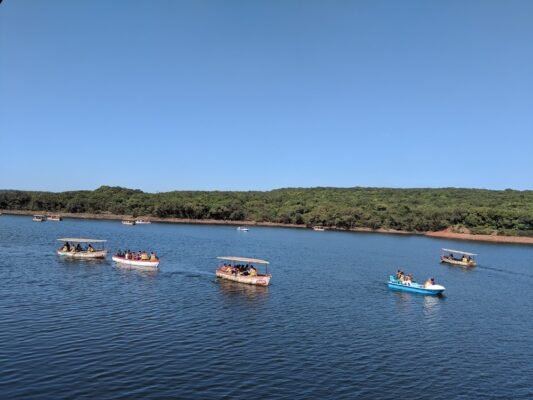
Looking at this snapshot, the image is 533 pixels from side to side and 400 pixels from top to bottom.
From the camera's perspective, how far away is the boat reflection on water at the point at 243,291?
56.6 metres

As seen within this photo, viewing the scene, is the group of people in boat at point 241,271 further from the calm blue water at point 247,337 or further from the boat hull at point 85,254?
the boat hull at point 85,254

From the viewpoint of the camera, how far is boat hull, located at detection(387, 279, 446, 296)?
65688 mm

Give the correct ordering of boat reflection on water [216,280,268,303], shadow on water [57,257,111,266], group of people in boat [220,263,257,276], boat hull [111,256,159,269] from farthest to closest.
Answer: shadow on water [57,257,111,266]
boat hull [111,256,159,269]
group of people in boat [220,263,257,276]
boat reflection on water [216,280,268,303]

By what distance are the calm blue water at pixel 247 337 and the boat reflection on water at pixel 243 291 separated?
269mm

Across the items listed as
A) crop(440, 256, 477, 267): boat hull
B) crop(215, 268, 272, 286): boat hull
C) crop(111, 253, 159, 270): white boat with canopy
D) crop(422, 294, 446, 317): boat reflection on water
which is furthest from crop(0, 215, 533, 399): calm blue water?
crop(440, 256, 477, 267): boat hull

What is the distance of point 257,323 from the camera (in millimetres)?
44812

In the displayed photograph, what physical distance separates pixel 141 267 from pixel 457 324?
45061mm

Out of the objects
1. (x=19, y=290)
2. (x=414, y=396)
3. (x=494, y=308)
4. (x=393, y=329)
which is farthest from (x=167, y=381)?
(x=494, y=308)

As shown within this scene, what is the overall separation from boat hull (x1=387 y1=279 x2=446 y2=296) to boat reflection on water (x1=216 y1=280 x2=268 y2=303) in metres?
18.4

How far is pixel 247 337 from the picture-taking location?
1575 inches

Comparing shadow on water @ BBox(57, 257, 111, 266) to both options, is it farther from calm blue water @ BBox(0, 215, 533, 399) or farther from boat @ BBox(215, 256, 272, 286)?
boat @ BBox(215, 256, 272, 286)

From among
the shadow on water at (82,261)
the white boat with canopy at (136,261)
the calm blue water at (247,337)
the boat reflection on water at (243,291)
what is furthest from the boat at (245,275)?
the shadow on water at (82,261)

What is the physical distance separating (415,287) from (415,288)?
0.46 feet

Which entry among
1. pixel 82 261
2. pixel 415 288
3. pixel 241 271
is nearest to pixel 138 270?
pixel 82 261
